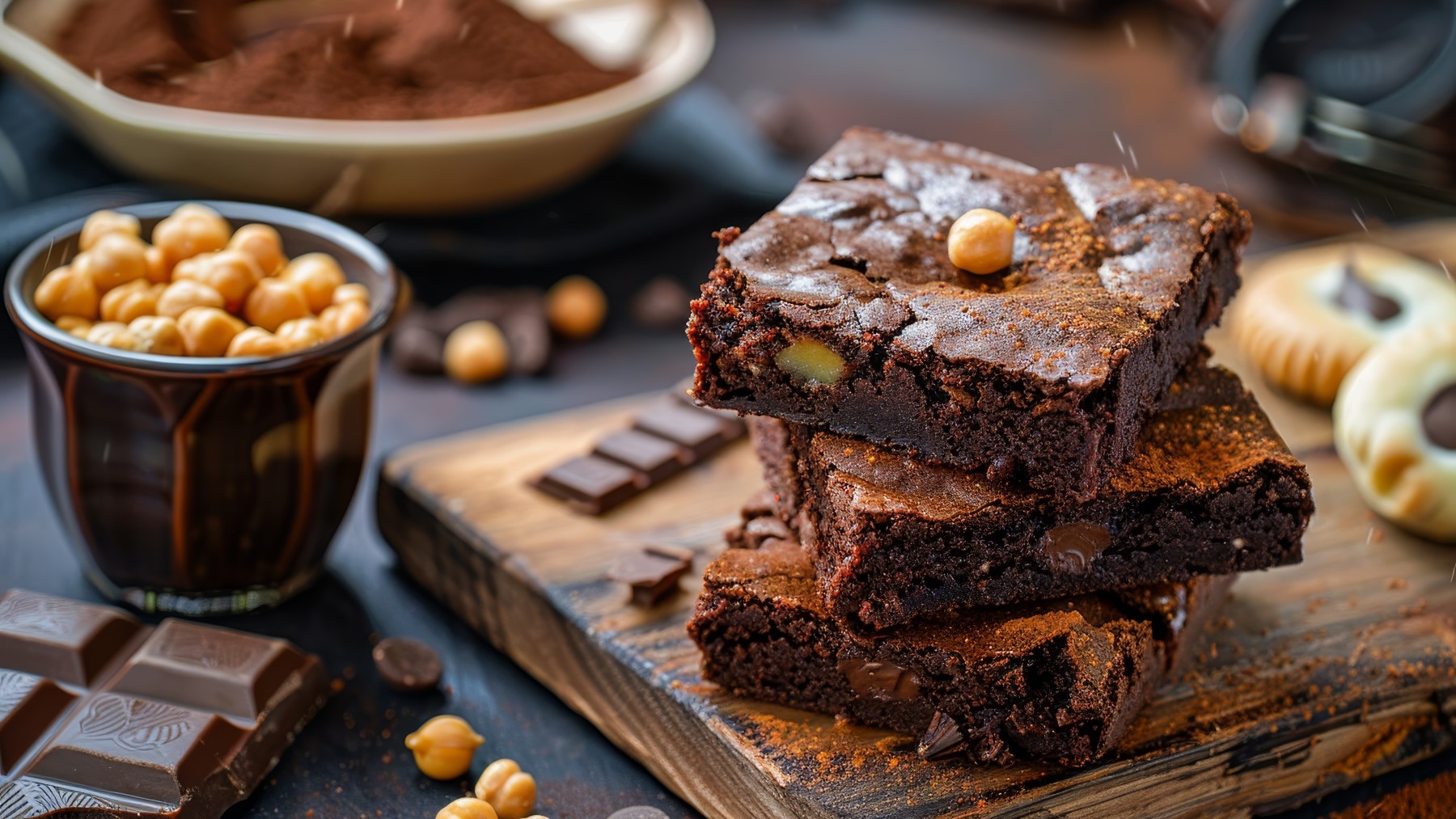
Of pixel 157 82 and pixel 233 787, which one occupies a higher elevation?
pixel 157 82

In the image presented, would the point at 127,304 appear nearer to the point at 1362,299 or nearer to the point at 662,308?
the point at 662,308

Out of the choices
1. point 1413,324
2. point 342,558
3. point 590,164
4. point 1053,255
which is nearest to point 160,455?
point 342,558

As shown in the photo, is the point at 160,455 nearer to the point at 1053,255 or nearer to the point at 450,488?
the point at 450,488

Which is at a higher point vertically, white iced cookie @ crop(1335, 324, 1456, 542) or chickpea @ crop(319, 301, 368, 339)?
chickpea @ crop(319, 301, 368, 339)

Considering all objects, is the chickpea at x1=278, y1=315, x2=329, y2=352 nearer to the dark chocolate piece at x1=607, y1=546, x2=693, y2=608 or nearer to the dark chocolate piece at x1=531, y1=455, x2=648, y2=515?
A: the dark chocolate piece at x1=531, y1=455, x2=648, y2=515

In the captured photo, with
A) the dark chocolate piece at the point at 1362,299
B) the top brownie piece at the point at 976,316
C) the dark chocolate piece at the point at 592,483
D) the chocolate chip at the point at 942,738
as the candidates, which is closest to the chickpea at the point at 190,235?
the dark chocolate piece at the point at 592,483

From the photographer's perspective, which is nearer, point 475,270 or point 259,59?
point 259,59

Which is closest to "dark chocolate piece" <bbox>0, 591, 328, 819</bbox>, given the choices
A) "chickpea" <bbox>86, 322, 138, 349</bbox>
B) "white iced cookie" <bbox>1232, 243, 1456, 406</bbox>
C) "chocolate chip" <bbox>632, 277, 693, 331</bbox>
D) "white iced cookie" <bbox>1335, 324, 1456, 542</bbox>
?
"chickpea" <bbox>86, 322, 138, 349</bbox>
